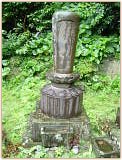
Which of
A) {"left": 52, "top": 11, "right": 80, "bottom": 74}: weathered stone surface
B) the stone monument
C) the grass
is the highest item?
Result: {"left": 52, "top": 11, "right": 80, "bottom": 74}: weathered stone surface

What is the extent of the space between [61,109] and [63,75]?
492mm

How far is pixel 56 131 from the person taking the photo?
4.37m

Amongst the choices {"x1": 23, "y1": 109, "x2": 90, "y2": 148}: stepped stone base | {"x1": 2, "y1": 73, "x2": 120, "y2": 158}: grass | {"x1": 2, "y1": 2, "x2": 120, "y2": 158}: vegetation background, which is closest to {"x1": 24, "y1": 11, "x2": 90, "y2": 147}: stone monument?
{"x1": 23, "y1": 109, "x2": 90, "y2": 148}: stepped stone base

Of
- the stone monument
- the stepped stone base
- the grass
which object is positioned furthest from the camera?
the grass

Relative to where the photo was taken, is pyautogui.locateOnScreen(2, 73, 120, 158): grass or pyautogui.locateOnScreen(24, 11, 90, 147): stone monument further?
pyautogui.locateOnScreen(2, 73, 120, 158): grass

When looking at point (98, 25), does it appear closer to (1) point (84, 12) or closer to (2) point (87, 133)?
(1) point (84, 12)

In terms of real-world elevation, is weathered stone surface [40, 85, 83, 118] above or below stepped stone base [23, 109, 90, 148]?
above

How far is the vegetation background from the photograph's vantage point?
6.00 meters

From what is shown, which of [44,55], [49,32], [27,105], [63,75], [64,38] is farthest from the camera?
[49,32]

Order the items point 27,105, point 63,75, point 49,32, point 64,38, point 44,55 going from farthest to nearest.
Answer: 1. point 49,32
2. point 44,55
3. point 27,105
4. point 63,75
5. point 64,38

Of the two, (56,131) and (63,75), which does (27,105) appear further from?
(63,75)

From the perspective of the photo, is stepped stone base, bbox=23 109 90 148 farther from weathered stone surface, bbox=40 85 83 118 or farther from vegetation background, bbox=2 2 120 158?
vegetation background, bbox=2 2 120 158

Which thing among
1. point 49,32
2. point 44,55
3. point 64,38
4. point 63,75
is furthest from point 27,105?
point 49,32

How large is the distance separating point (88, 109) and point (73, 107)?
1.41m
